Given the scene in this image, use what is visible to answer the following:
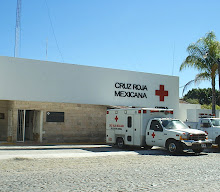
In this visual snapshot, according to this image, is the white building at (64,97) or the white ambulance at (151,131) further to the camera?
the white building at (64,97)

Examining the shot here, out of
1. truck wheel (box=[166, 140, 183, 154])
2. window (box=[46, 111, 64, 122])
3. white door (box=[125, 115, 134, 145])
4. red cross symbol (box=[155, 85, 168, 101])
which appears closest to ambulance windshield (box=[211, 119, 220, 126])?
truck wheel (box=[166, 140, 183, 154])

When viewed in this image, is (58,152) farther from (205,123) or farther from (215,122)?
(215,122)

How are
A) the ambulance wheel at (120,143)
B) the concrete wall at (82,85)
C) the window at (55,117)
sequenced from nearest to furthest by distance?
the ambulance wheel at (120,143) → the concrete wall at (82,85) → the window at (55,117)

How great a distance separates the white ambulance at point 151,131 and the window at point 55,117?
3.92 metres

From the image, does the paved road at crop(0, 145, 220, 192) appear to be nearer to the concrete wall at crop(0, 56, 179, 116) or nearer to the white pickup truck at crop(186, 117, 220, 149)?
the white pickup truck at crop(186, 117, 220, 149)

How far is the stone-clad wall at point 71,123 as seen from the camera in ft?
65.9

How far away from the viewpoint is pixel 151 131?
16.6 m

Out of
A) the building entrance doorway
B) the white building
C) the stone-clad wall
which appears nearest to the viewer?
the white building

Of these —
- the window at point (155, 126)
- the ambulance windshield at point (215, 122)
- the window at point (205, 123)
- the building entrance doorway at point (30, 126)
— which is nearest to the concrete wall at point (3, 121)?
the building entrance doorway at point (30, 126)

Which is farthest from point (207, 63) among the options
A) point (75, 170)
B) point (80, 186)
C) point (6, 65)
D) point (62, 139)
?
point (80, 186)

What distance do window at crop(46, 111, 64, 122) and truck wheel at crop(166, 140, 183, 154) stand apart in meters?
8.34

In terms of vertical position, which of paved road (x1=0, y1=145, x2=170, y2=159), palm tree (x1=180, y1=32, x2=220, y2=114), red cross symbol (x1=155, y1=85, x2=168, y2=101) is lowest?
paved road (x1=0, y1=145, x2=170, y2=159)

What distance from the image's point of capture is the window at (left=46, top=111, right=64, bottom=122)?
2083cm

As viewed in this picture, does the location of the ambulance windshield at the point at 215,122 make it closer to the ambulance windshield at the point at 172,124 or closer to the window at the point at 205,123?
the window at the point at 205,123
